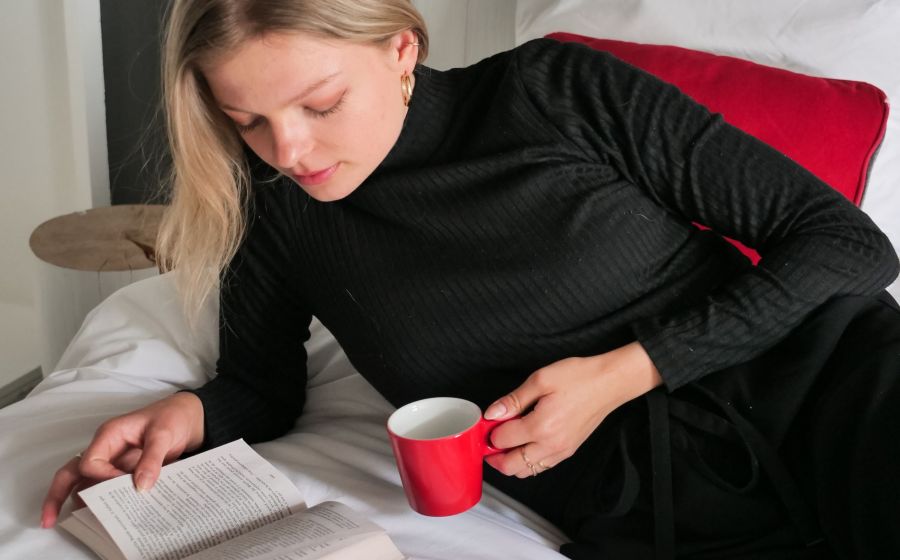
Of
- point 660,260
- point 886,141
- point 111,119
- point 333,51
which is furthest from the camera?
point 111,119

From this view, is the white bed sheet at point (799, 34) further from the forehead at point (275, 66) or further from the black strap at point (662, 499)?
the forehead at point (275, 66)

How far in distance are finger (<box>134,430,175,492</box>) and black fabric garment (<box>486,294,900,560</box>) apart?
1.43 feet

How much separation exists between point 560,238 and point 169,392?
24.9 inches

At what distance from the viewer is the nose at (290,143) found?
0.90m

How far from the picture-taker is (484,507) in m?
1.02

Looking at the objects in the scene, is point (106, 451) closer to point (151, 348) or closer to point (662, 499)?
point (151, 348)

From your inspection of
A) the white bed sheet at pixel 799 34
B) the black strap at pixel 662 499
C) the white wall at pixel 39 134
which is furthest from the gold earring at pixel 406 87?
the white wall at pixel 39 134

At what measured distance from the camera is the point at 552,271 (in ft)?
3.15

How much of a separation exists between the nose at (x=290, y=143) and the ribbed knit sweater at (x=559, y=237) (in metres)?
0.15

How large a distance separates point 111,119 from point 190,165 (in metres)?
1.49

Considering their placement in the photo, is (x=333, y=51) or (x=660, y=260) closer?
(x=333, y=51)

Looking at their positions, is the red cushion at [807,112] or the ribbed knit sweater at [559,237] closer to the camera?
the ribbed knit sweater at [559,237]

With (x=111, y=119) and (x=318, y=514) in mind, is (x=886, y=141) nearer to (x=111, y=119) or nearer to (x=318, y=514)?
(x=318, y=514)

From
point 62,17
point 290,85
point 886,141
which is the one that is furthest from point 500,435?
point 62,17
